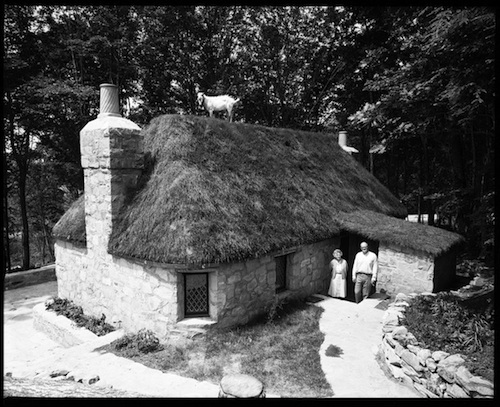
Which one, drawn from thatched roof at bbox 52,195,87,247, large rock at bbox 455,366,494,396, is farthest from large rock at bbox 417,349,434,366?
thatched roof at bbox 52,195,87,247

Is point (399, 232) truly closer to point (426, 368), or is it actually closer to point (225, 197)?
point (225, 197)

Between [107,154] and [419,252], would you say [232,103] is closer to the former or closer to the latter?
[107,154]

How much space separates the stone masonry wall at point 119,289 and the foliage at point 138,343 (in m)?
0.18

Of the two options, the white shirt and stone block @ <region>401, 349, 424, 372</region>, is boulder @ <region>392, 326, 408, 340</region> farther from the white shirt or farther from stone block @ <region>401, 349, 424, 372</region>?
the white shirt

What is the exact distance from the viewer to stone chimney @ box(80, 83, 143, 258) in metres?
9.05

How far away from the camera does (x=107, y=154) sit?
29.5 ft

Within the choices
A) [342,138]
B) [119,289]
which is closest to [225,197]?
[119,289]

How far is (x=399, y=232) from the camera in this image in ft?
37.0

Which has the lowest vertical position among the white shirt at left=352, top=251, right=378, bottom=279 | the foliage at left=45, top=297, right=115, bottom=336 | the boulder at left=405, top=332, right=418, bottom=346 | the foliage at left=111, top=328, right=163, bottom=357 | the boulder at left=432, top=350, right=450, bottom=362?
the foliage at left=45, top=297, right=115, bottom=336

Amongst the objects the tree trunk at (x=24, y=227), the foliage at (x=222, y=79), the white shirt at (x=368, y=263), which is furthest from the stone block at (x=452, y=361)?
the tree trunk at (x=24, y=227)

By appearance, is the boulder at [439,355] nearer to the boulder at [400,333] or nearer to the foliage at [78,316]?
the boulder at [400,333]

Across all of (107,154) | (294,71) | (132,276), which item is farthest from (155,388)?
(294,71)

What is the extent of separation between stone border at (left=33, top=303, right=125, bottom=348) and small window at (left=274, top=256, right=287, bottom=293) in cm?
440

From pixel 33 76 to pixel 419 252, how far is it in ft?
62.7
